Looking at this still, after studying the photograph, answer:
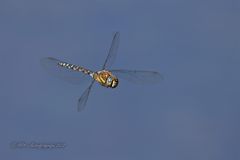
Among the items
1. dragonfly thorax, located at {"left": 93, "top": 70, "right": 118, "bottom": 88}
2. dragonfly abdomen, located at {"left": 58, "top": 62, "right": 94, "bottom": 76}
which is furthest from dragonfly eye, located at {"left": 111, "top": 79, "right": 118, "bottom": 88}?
dragonfly abdomen, located at {"left": 58, "top": 62, "right": 94, "bottom": 76}

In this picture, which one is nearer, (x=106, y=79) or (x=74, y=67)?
(x=106, y=79)

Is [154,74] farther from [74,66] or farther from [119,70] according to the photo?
[74,66]

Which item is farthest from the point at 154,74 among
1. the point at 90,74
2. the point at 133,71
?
the point at 90,74

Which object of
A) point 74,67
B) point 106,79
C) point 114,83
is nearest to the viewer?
point 114,83

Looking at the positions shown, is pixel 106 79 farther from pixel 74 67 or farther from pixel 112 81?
pixel 74 67

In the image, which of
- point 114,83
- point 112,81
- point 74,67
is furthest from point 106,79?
point 74,67

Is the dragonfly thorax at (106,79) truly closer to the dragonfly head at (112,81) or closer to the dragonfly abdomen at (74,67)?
the dragonfly head at (112,81)

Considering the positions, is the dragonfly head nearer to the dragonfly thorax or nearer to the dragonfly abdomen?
the dragonfly thorax
